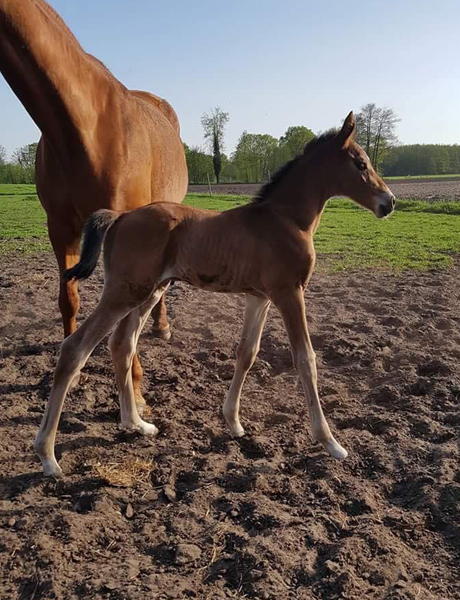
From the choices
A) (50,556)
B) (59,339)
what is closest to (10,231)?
(59,339)

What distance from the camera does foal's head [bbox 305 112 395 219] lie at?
3.47 m

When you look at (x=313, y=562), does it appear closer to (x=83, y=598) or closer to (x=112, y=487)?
(x=83, y=598)

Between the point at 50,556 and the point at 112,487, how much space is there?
0.66 meters

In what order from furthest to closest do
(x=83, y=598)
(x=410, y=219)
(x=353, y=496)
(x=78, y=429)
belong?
1. (x=410, y=219)
2. (x=78, y=429)
3. (x=353, y=496)
4. (x=83, y=598)

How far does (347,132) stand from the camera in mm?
3438

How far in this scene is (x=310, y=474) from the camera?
3131mm

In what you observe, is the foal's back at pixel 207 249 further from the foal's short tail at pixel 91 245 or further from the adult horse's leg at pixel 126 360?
the adult horse's leg at pixel 126 360

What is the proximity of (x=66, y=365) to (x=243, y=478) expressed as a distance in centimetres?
123

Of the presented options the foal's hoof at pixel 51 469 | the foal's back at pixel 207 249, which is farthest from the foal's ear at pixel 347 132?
the foal's hoof at pixel 51 469

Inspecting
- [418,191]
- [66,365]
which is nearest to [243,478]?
[66,365]

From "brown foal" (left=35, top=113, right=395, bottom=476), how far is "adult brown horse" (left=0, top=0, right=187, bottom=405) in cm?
56

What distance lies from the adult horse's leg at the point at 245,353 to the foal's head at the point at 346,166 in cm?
94

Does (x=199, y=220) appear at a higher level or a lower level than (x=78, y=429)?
higher

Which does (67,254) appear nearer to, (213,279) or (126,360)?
(126,360)
